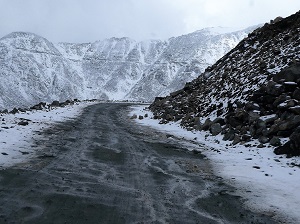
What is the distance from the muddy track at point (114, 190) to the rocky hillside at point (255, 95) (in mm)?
3789

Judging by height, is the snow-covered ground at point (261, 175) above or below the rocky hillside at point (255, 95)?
below

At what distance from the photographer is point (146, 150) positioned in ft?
39.8

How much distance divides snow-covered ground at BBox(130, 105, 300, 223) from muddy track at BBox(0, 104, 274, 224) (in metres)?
0.40

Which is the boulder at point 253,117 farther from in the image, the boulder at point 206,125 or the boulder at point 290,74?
the boulder at point 206,125

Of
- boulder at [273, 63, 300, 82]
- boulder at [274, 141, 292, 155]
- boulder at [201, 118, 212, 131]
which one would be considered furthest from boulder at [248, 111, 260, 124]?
boulder at [274, 141, 292, 155]

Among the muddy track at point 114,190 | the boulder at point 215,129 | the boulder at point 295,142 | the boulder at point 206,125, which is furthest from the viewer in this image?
the boulder at point 206,125

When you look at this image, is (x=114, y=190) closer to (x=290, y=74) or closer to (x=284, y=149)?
(x=284, y=149)

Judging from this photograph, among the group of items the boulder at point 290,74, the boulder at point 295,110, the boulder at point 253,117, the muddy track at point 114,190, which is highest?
the boulder at point 290,74

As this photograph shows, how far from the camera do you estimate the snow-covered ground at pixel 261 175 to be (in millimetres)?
6515

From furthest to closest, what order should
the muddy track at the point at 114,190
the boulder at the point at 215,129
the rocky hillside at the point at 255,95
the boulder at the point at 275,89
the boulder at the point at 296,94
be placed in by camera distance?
the boulder at the point at 215,129 → the boulder at the point at 275,89 → the boulder at the point at 296,94 → the rocky hillside at the point at 255,95 → the muddy track at the point at 114,190

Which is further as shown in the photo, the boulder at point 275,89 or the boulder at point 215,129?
the boulder at point 215,129

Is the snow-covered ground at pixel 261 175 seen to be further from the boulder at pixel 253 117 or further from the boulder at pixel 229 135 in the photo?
the boulder at pixel 253 117

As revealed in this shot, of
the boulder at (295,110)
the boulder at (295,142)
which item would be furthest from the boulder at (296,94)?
the boulder at (295,142)

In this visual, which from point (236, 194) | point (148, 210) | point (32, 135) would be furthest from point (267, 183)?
point (32, 135)
